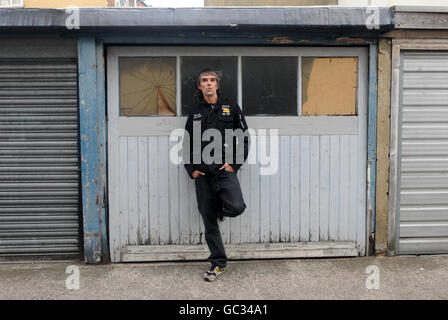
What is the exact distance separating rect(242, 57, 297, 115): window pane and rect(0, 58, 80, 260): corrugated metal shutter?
1.97 meters

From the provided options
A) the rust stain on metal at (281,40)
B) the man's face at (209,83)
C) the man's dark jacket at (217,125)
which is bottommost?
the man's dark jacket at (217,125)

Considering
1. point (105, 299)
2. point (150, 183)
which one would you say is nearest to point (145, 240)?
point (150, 183)

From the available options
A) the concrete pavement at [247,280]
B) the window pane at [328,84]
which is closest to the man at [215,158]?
the concrete pavement at [247,280]

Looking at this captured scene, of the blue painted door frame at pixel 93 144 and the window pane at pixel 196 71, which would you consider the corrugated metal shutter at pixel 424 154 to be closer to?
the window pane at pixel 196 71

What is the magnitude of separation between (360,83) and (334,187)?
1.26 meters

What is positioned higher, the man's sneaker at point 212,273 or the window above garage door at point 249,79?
the window above garage door at point 249,79

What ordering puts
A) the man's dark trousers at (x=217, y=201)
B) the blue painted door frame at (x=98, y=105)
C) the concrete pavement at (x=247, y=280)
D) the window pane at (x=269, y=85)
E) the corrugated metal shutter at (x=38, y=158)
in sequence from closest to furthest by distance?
the concrete pavement at (x=247, y=280) → the man's dark trousers at (x=217, y=201) → the blue painted door frame at (x=98, y=105) → the corrugated metal shutter at (x=38, y=158) → the window pane at (x=269, y=85)

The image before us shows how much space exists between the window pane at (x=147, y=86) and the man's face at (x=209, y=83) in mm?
536

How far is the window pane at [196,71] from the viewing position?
4332mm

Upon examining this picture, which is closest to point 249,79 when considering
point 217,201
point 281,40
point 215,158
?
point 281,40

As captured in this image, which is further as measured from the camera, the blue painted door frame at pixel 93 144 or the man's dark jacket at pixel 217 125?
the blue painted door frame at pixel 93 144

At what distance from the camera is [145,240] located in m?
4.38

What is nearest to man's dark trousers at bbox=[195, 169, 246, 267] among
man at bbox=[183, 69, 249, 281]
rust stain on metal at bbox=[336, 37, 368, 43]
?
man at bbox=[183, 69, 249, 281]

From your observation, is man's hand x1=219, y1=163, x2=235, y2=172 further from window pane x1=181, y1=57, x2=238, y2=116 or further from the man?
window pane x1=181, y1=57, x2=238, y2=116
